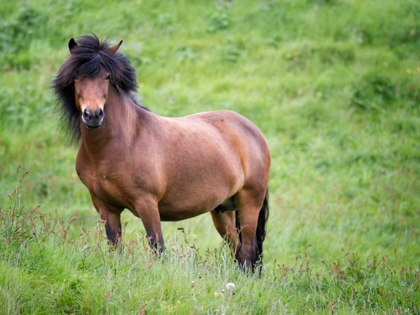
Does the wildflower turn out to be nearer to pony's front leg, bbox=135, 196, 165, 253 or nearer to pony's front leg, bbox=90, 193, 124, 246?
pony's front leg, bbox=135, 196, 165, 253

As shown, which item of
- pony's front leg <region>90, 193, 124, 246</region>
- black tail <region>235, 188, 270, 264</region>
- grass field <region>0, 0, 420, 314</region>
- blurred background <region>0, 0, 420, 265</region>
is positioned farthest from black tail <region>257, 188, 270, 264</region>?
pony's front leg <region>90, 193, 124, 246</region>

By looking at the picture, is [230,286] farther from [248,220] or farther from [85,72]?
[85,72]

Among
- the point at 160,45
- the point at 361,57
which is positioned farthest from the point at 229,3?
the point at 361,57

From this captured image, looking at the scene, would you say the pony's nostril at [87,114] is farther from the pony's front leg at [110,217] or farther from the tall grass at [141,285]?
the pony's front leg at [110,217]

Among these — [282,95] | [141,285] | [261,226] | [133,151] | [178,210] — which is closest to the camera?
[141,285]

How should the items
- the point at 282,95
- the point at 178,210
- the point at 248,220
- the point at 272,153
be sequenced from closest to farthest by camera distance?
1. the point at 178,210
2. the point at 248,220
3. the point at 272,153
4. the point at 282,95

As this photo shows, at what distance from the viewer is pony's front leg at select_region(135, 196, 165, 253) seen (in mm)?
4273

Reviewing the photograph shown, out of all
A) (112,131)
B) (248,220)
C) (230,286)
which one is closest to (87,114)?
(112,131)

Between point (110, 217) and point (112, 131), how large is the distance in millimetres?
886

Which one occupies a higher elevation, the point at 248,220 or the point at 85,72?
the point at 85,72

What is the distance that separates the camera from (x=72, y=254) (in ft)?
12.1

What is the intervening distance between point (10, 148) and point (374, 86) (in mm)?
9766

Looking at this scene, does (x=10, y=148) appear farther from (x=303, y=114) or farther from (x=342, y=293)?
(x=342, y=293)

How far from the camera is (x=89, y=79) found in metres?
4.02
